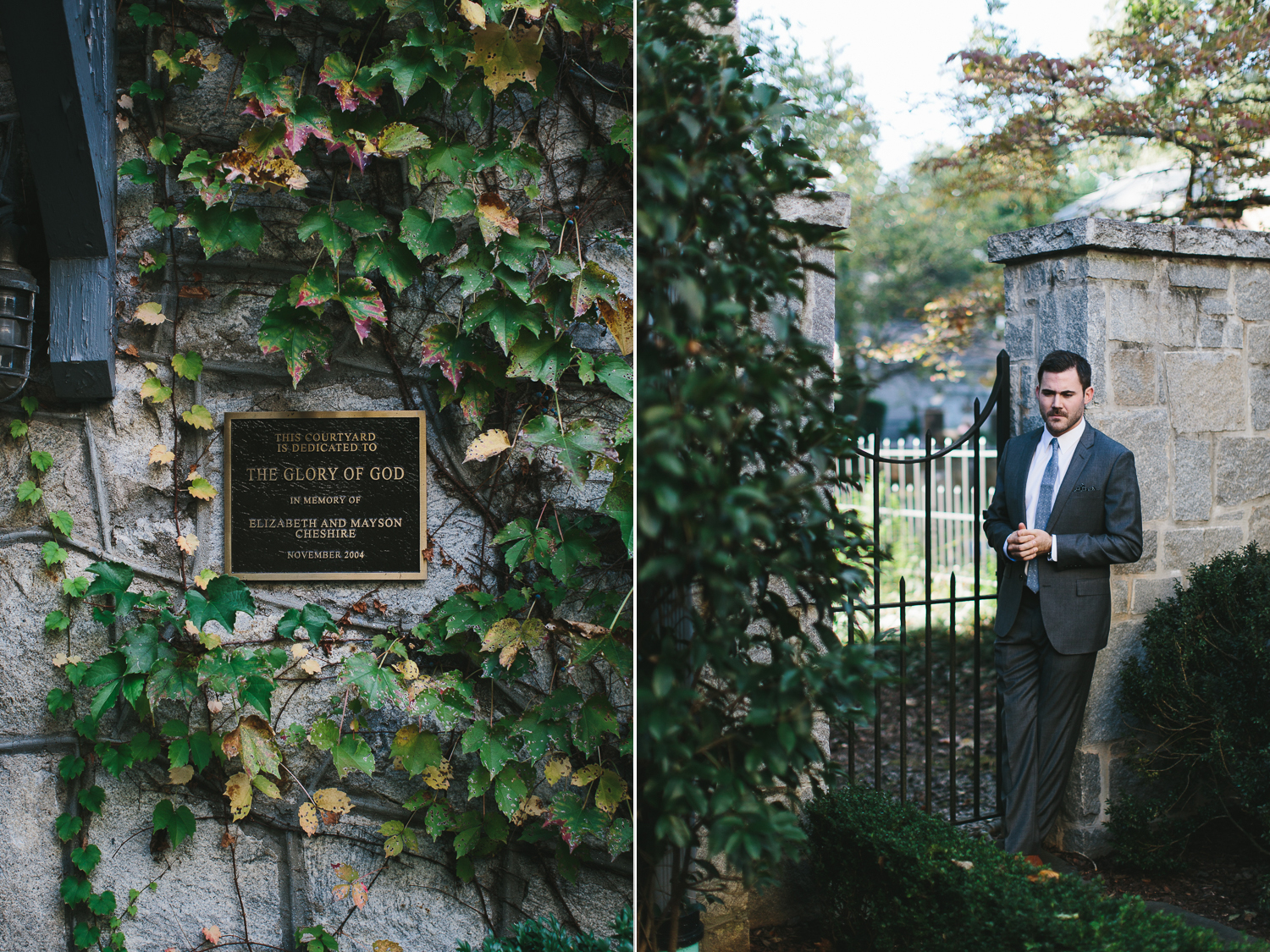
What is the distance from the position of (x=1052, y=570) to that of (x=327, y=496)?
1903 millimetres

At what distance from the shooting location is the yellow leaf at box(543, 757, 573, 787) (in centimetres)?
201

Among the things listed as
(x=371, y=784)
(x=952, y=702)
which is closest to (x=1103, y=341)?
(x=952, y=702)

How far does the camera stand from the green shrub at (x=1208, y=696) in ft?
6.12

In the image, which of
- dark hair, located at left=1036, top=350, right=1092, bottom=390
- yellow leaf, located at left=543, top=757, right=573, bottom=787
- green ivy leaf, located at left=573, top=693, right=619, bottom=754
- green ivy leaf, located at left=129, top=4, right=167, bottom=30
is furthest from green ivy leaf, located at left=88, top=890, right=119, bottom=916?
dark hair, located at left=1036, top=350, right=1092, bottom=390

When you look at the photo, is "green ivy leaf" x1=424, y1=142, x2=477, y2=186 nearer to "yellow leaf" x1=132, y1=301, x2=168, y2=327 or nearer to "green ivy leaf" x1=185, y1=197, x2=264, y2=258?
"green ivy leaf" x1=185, y1=197, x2=264, y2=258

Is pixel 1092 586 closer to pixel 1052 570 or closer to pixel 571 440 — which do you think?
pixel 1052 570

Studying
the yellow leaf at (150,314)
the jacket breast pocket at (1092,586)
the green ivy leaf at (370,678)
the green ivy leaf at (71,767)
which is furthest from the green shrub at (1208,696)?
the yellow leaf at (150,314)

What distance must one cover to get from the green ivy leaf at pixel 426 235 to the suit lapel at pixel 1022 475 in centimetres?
163

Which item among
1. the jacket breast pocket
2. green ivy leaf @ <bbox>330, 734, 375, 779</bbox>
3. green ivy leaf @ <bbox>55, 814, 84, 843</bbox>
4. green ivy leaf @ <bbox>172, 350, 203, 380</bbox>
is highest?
green ivy leaf @ <bbox>172, 350, 203, 380</bbox>

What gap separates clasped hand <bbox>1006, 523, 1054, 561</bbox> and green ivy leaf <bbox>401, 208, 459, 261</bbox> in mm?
1638

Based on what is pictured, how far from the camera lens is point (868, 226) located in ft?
41.1

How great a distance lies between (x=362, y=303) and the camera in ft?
6.43

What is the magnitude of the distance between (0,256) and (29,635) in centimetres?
90

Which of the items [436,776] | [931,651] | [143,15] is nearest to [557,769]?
[436,776]
